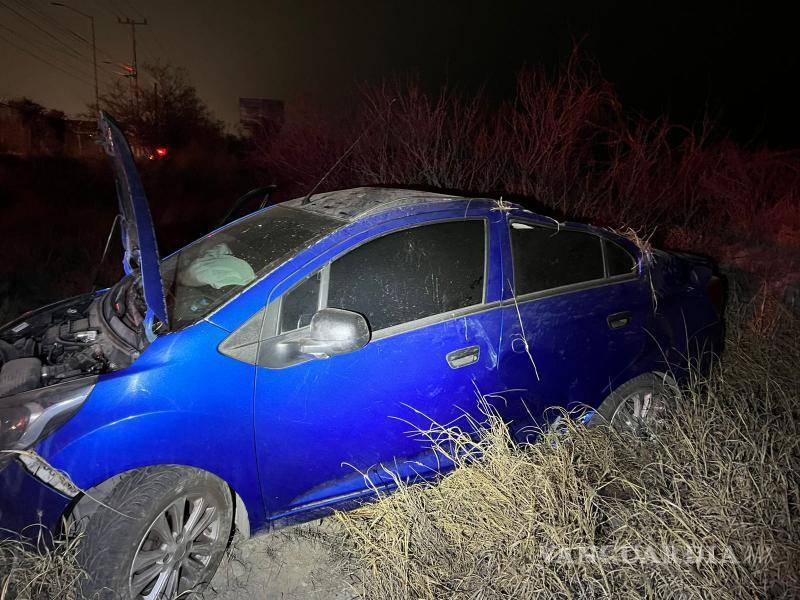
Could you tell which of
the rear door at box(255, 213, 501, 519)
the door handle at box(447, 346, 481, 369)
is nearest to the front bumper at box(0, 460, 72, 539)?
the rear door at box(255, 213, 501, 519)

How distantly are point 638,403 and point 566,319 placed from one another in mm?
831

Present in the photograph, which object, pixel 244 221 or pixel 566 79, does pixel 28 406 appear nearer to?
pixel 244 221

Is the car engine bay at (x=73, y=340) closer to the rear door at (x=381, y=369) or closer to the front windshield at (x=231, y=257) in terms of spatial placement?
the front windshield at (x=231, y=257)

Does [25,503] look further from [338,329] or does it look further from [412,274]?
[412,274]

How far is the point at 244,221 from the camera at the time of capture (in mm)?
3143

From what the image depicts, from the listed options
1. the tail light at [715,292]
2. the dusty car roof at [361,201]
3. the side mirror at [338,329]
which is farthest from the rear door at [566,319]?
the side mirror at [338,329]

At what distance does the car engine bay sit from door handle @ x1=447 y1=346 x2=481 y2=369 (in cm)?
136

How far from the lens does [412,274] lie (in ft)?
8.38

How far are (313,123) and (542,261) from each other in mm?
7490

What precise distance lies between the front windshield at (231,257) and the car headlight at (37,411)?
1.41 ft

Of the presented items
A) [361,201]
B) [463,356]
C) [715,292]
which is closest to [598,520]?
[463,356]

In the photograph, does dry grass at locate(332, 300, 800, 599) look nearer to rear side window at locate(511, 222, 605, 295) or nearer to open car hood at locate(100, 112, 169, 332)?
rear side window at locate(511, 222, 605, 295)

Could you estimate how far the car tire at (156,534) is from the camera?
77.7 inches

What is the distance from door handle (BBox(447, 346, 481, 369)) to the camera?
2545 mm
